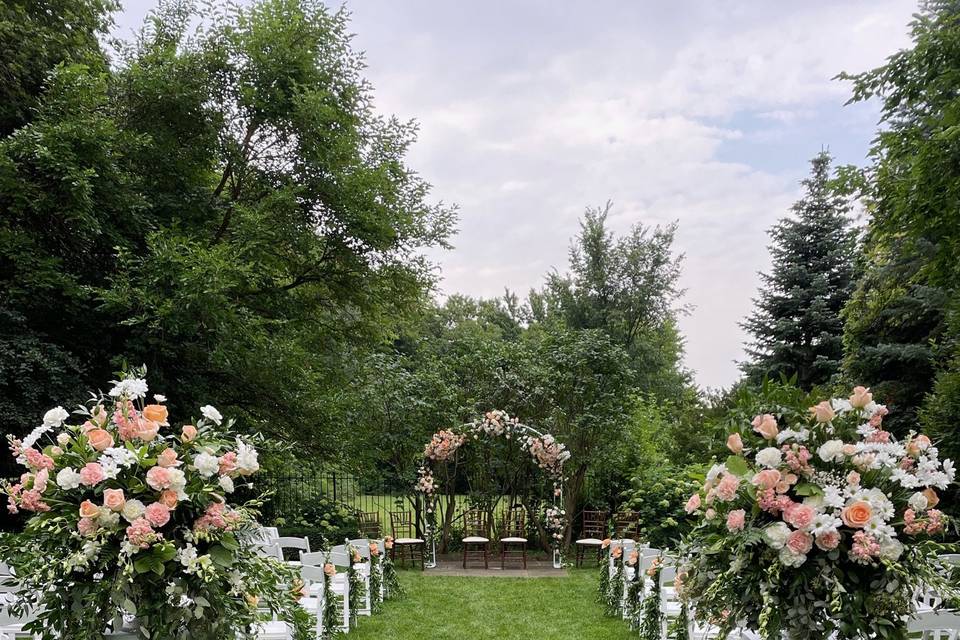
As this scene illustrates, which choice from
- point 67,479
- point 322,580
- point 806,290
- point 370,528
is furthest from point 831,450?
point 806,290

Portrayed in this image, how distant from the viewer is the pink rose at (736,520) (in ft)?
8.36

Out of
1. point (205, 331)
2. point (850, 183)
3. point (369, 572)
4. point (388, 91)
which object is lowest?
point (369, 572)

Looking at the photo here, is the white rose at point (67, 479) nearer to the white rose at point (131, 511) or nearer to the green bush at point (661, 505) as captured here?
the white rose at point (131, 511)

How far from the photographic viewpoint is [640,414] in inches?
551

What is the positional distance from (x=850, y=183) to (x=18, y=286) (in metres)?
10.7

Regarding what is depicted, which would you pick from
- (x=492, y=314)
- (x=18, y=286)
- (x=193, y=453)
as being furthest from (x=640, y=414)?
(x=492, y=314)

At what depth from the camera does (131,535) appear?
8.14ft

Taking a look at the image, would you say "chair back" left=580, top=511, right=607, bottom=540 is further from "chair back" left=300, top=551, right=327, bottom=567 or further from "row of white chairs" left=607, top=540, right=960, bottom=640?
"chair back" left=300, top=551, right=327, bottom=567

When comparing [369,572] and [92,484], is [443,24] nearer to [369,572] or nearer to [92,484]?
[369,572]

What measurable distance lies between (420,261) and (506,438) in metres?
3.32

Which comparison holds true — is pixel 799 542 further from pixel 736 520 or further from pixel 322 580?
pixel 322 580

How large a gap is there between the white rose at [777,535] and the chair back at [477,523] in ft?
30.4

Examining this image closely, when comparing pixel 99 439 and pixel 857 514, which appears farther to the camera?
pixel 99 439

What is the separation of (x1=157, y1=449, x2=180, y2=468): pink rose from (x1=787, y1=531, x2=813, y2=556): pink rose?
2434mm
